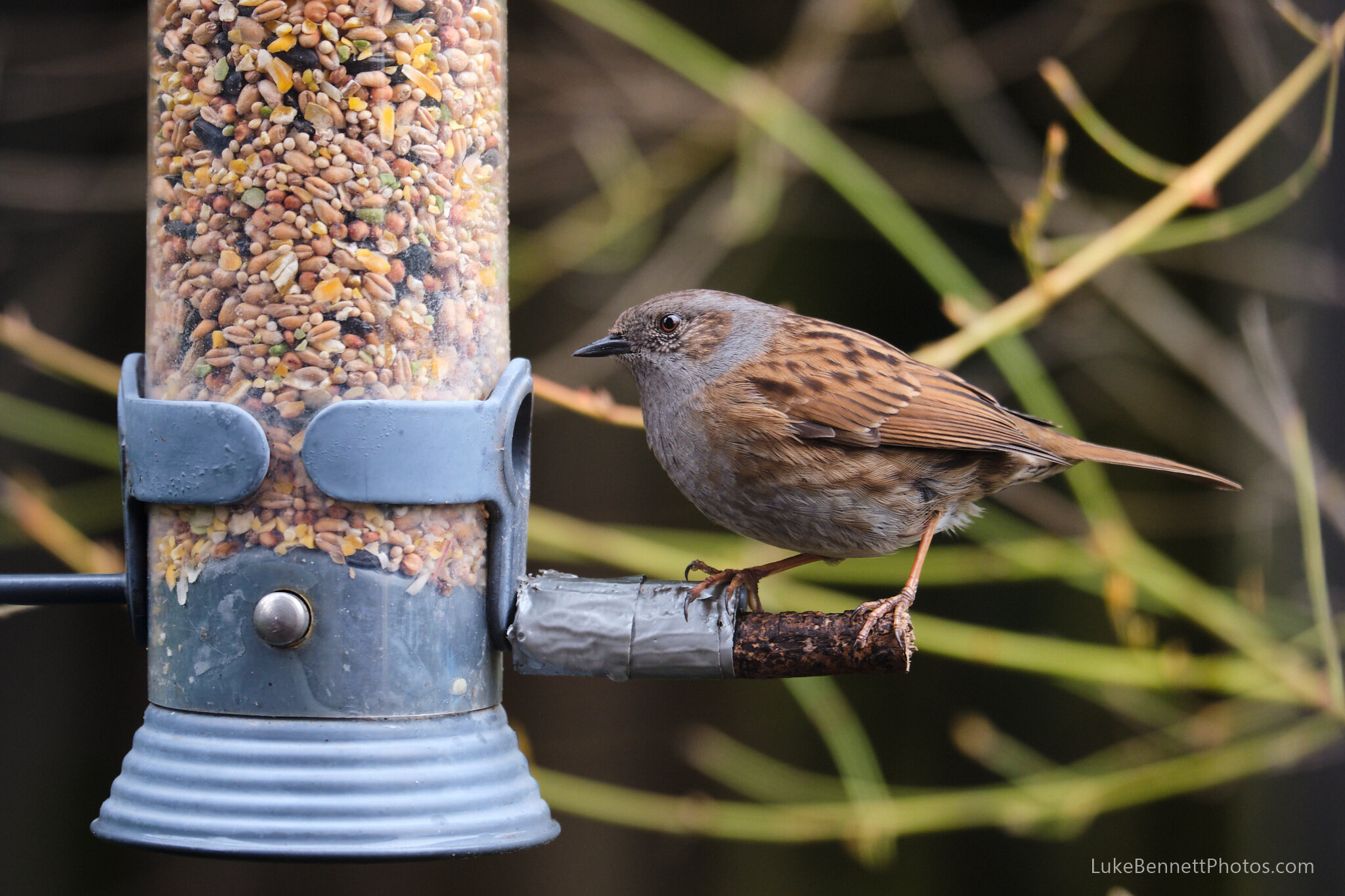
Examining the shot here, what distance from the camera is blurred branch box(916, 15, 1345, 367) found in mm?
2344

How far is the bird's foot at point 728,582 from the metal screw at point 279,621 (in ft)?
2.12

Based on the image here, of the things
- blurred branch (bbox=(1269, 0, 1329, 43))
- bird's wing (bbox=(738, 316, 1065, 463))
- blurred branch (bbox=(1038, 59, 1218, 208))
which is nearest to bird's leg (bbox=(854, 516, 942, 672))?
bird's wing (bbox=(738, 316, 1065, 463))

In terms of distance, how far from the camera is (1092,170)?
4.11m

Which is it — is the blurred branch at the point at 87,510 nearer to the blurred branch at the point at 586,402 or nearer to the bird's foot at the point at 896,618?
the blurred branch at the point at 586,402

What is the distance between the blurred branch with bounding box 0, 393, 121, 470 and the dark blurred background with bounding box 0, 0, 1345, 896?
0.37 metres

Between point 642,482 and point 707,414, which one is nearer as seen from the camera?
point 707,414

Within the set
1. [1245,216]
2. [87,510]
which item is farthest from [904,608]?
[87,510]

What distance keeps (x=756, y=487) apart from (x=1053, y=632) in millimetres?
1902

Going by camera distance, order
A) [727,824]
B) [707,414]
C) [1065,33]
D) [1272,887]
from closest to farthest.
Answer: [707,414]
[727,824]
[1272,887]
[1065,33]

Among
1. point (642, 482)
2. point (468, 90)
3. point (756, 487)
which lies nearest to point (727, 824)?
point (756, 487)

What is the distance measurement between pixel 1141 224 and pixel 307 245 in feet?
4.91

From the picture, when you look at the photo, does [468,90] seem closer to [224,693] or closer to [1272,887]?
[224,693]

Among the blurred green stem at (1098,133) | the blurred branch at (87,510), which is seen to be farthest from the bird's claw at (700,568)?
the blurred branch at (87,510)

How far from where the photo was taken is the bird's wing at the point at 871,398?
8.45ft
